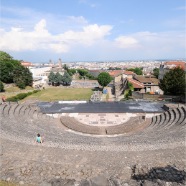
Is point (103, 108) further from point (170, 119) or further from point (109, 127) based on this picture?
point (170, 119)

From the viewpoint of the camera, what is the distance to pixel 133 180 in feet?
28.2

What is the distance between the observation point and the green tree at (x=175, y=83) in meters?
35.8

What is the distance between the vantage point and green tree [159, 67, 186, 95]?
3581 centimetres

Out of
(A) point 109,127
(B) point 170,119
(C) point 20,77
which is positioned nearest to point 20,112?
(A) point 109,127

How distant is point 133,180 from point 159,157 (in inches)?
141

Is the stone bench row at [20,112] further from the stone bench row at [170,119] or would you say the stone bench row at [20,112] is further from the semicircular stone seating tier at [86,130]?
the stone bench row at [170,119]

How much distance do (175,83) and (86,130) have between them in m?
22.3

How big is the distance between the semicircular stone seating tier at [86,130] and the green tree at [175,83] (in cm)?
1351

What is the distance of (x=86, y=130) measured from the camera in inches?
816

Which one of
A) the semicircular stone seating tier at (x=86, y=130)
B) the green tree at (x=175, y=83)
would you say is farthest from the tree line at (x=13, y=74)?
the green tree at (x=175, y=83)

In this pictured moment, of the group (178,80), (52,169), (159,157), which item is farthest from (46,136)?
(178,80)

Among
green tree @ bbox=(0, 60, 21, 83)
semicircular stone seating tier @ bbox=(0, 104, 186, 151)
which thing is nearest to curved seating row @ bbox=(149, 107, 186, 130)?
semicircular stone seating tier @ bbox=(0, 104, 186, 151)

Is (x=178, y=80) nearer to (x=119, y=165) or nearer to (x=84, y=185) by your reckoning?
(x=119, y=165)

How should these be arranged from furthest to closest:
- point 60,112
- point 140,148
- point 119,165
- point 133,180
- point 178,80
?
1. point 178,80
2. point 60,112
3. point 140,148
4. point 119,165
5. point 133,180
